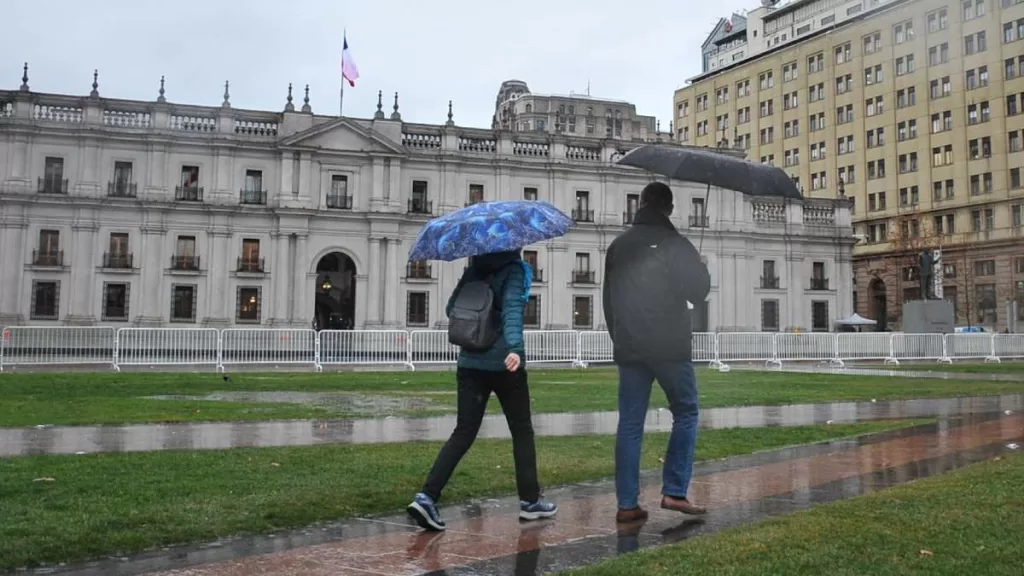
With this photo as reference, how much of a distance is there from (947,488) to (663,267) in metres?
2.78

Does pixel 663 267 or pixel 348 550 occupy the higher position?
pixel 663 267

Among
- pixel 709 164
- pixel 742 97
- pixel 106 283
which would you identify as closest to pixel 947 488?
pixel 709 164

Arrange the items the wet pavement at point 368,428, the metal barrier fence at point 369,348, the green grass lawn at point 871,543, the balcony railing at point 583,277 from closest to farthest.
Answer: the green grass lawn at point 871,543
the wet pavement at point 368,428
the metal barrier fence at point 369,348
the balcony railing at point 583,277


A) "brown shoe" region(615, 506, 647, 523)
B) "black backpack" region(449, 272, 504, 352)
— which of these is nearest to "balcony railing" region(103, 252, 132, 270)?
"black backpack" region(449, 272, 504, 352)

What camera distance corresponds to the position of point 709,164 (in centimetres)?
618

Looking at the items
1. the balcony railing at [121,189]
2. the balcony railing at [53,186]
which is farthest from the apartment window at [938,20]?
the balcony railing at [53,186]

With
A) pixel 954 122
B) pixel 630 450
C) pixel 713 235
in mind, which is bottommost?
pixel 630 450

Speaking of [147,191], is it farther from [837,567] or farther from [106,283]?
[837,567]

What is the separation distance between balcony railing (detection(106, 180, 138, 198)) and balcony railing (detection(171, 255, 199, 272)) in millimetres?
3684

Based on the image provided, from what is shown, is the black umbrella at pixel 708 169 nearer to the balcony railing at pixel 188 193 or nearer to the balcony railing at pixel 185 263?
the balcony railing at pixel 185 263

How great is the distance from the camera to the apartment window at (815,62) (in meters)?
72.4

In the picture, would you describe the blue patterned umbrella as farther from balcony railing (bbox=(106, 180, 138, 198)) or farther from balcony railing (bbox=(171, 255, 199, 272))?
balcony railing (bbox=(106, 180, 138, 198))

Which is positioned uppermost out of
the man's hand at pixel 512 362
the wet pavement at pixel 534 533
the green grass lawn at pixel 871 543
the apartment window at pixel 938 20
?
the apartment window at pixel 938 20

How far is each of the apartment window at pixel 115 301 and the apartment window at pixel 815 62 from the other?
192 feet
